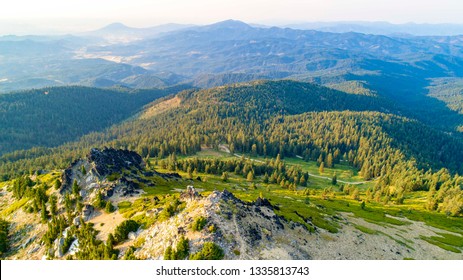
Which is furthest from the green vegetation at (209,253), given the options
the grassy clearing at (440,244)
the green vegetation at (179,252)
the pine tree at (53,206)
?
the grassy clearing at (440,244)

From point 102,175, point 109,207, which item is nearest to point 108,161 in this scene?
point 102,175

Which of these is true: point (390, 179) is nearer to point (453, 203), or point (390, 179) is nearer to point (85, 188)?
point (453, 203)

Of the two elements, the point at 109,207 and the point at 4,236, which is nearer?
the point at 4,236

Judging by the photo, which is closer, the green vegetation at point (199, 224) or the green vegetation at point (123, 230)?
the green vegetation at point (199, 224)

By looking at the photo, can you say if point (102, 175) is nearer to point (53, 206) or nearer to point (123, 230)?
point (53, 206)

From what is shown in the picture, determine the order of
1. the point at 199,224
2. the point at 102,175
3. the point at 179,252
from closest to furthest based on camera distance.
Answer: the point at 179,252, the point at 199,224, the point at 102,175

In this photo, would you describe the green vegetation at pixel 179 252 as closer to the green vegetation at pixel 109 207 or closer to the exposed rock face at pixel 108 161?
the green vegetation at pixel 109 207

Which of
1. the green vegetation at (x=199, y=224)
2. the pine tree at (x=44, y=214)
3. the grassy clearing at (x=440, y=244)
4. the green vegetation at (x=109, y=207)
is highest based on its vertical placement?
the green vegetation at (x=199, y=224)

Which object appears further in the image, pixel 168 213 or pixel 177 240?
pixel 168 213

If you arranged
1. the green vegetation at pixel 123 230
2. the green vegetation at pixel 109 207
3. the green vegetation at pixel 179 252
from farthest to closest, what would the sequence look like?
the green vegetation at pixel 109 207
the green vegetation at pixel 123 230
the green vegetation at pixel 179 252

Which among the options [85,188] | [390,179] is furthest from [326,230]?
[390,179]

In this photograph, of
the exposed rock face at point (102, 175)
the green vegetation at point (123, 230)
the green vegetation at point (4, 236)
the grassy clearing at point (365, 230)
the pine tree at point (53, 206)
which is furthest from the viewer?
the exposed rock face at point (102, 175)
